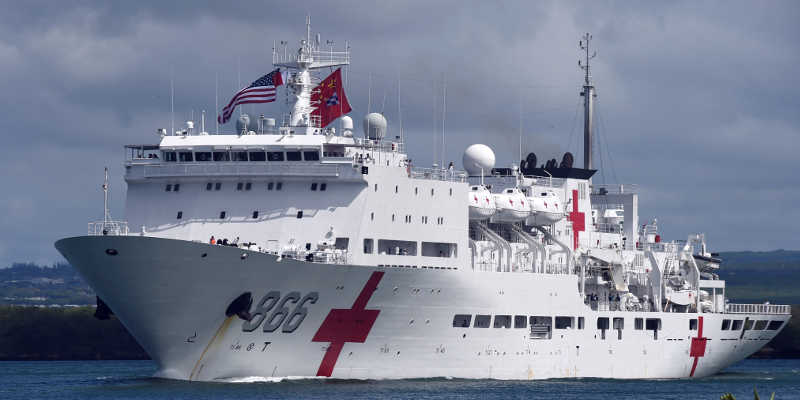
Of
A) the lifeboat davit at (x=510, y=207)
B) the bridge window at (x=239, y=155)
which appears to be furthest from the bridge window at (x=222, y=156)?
the lifeboat davit at (x=510, y=207)

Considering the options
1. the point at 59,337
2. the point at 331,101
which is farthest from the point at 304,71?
the point at 59,337

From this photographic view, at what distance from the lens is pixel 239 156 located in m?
40.2

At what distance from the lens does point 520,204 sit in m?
44.8

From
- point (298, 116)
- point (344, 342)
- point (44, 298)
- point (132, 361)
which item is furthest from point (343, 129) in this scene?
point (44, 298)

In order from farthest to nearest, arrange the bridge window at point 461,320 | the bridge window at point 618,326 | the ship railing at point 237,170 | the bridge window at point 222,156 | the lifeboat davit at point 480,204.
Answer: the bridge window at point 618,326, the lifeboat davit at point 480,204, the bridge window at point 461,320, the bridge window at point 222,156, the ship railing at point 237,170

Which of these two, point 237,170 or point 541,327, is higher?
point 237,170

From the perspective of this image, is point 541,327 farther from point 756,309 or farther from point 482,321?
point 756,309

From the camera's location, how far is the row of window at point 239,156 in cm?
3978

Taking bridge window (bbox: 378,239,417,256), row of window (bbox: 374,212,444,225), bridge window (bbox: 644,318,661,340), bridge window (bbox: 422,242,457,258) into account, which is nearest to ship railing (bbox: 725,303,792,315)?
bridge window (bbox: 644,318,661,340)

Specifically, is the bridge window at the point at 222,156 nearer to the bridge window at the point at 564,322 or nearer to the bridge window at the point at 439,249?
the bridge window at the point at 439,249

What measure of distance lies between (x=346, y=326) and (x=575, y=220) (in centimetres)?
1337

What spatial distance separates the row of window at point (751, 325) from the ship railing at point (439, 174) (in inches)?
620

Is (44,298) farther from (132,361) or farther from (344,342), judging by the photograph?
(344,342)

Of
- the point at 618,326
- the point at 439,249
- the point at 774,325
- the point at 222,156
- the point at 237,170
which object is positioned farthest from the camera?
the point at 774,325
